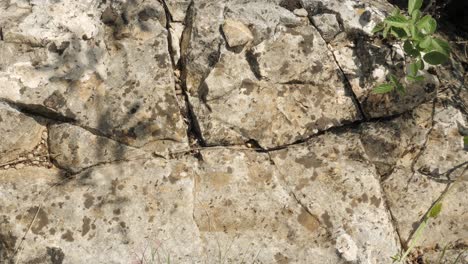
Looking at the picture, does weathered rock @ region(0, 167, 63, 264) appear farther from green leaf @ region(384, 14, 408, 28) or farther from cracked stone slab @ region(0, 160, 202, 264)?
green leaf @ region(384, 14, 408, 28)

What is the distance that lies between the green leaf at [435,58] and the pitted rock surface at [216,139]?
0.76 ft

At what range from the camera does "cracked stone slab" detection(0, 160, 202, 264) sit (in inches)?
109

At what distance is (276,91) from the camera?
3162 millimetres

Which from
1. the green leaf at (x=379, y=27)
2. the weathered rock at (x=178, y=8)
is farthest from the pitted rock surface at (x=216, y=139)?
the green leaf at (x=379, y=27)

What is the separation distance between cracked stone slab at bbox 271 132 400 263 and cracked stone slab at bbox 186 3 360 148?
12 centimetres

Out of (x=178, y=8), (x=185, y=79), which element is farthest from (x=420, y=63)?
(x=178, y=8)

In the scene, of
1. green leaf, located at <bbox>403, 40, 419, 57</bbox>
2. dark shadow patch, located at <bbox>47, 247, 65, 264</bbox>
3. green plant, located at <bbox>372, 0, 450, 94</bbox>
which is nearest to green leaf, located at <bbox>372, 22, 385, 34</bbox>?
green plant, located at <bbox>372, 0, 450, 94</bbox>

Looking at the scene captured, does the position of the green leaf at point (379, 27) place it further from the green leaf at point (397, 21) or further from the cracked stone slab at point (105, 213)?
the cracked stone slab at point (105, 213)

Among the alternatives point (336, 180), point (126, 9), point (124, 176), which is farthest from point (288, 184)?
point (126, 9)

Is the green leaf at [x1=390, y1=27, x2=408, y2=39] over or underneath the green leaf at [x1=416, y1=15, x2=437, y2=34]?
underneath

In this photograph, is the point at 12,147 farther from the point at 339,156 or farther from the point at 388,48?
the point at 388,48

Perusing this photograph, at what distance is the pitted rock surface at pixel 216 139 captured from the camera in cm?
287

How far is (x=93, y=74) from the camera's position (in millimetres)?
3043

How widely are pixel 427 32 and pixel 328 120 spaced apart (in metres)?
0.78
